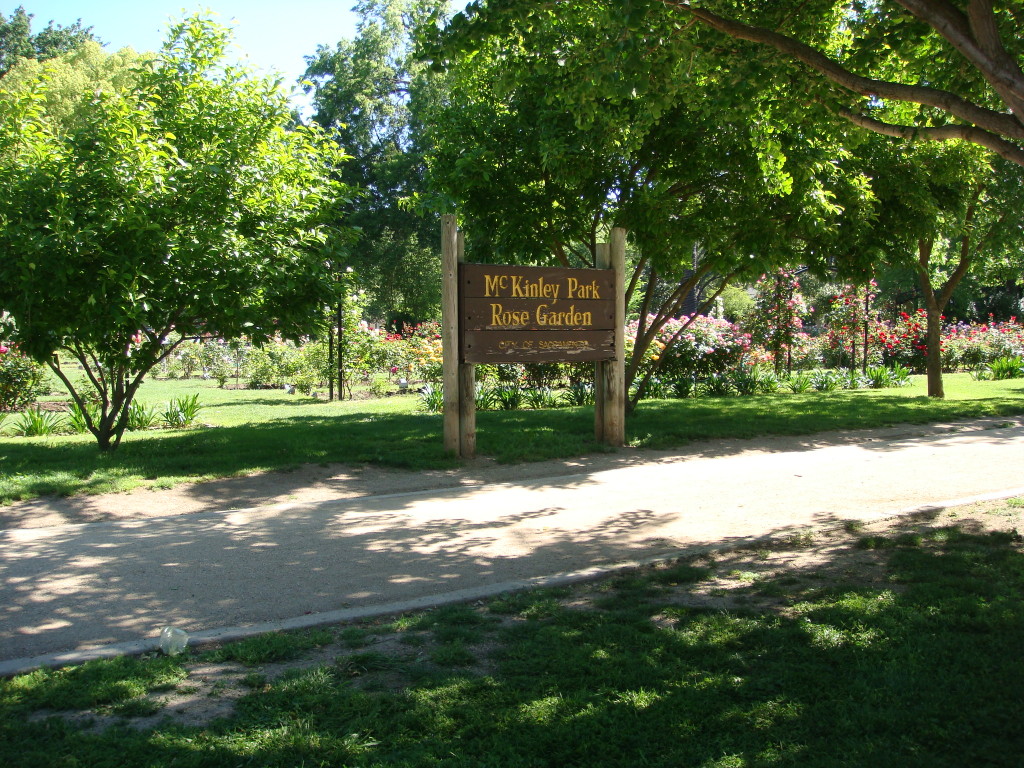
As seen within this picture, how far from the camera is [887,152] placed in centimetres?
1300

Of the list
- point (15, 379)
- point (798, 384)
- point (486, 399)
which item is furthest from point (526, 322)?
point (798, 384)

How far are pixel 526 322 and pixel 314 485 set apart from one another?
10.5 ft

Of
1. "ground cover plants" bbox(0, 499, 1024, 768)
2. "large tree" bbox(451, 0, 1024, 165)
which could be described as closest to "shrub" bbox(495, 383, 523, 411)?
"large tree" bbox(451, 0, 1024, 165)

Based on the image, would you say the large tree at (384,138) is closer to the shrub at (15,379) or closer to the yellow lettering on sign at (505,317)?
the shrub at (15,379)

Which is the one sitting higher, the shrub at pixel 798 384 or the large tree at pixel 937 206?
the large tree at pixel 937 206

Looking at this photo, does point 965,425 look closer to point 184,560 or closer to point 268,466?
point 268,466

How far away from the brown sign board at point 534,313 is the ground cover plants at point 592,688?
5.00 meters

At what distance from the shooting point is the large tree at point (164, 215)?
8.32m

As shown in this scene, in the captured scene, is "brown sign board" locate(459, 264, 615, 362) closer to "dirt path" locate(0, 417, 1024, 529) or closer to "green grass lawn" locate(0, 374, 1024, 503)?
"green grass lawn" locate(0, 374, 1024, 503)

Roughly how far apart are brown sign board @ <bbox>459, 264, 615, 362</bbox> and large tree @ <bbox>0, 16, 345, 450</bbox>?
5.64ft

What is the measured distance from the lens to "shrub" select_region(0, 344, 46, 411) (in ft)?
45.4

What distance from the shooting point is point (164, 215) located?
8633mm

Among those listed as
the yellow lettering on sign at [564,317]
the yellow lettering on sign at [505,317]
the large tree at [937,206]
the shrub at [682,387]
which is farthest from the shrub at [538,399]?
the large tree at [937,206]

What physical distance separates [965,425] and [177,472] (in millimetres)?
11513
